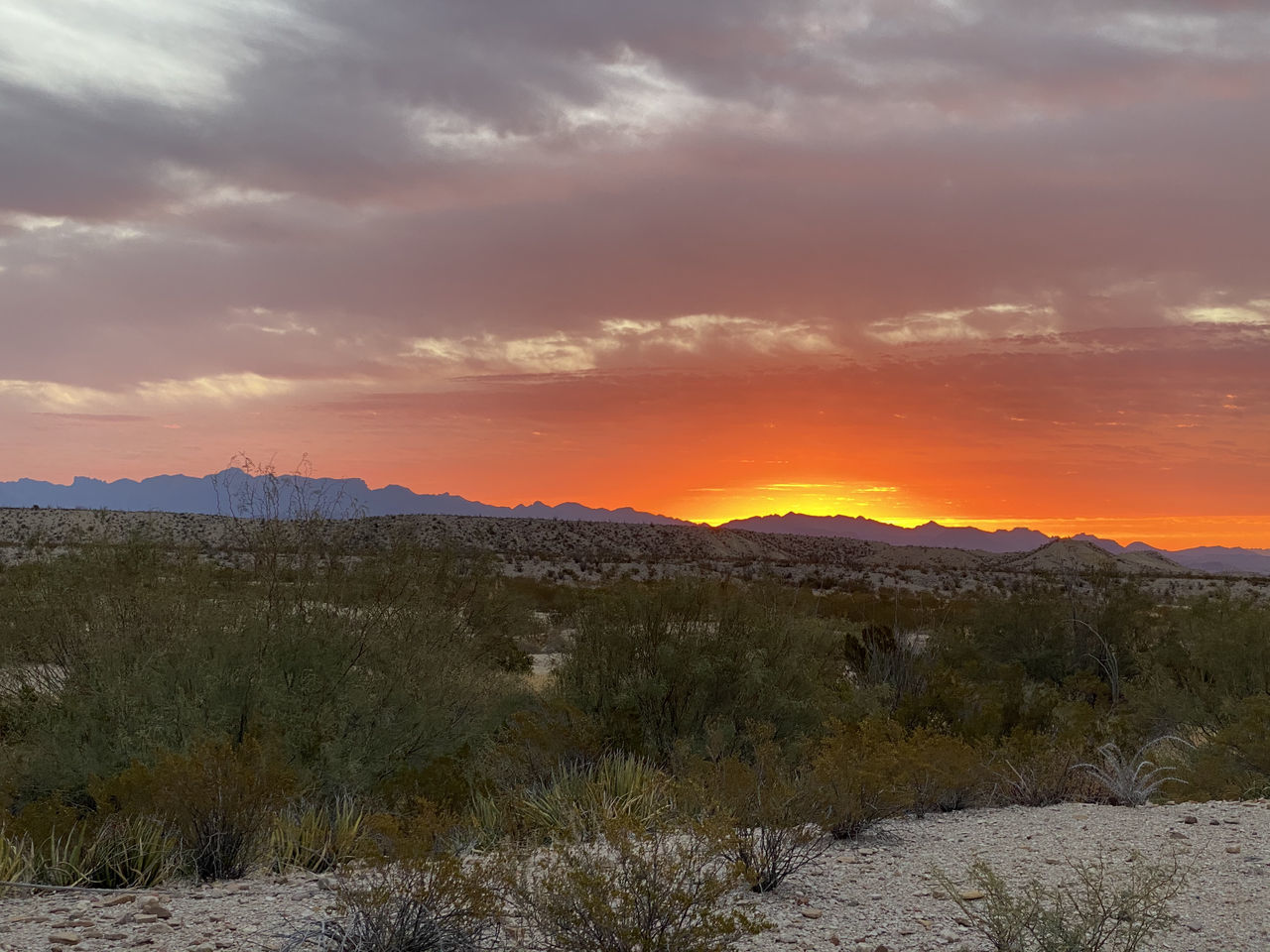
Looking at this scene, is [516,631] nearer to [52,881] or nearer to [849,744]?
[849,744]

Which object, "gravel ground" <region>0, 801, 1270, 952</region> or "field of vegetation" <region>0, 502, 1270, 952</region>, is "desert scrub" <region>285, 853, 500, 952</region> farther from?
"gravel ground" <region>0, 801, 1270, 952</region>

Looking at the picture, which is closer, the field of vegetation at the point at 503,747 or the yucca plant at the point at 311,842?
the field of vegetation at the point at 503,747

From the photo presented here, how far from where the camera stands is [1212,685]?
16.6 meters

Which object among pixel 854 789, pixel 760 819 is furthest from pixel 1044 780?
pixel 760 819

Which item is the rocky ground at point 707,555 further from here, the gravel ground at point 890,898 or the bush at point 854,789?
the gravel ground at point 890,898

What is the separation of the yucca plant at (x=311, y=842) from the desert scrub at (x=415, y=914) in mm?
1779

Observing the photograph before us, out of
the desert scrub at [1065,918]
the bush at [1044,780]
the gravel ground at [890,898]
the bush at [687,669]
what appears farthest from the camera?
the bush at [687,669]

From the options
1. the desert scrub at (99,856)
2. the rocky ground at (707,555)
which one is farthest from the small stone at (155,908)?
the rocky ground at (707,555)

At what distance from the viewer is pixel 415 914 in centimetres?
588

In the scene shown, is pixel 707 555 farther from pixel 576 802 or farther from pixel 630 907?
pixel 630 907

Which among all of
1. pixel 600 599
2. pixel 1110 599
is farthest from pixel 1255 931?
pixel 1110 599

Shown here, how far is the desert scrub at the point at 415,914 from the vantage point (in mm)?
5719

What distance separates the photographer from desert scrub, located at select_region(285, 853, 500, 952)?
18.8ft

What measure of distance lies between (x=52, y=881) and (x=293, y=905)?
2.05m
